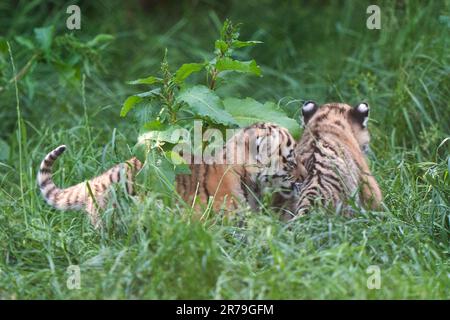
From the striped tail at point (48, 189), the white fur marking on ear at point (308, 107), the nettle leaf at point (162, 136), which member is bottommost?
the striped tail at point (48, 189)

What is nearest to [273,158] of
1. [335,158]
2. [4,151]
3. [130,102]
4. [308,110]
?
[335,158]

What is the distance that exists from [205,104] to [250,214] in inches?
34.4

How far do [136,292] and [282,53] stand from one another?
5951 mm

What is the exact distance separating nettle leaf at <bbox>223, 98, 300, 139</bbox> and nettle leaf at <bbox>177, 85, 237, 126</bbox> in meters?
0.30

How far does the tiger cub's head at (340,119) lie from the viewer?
23.0 ft

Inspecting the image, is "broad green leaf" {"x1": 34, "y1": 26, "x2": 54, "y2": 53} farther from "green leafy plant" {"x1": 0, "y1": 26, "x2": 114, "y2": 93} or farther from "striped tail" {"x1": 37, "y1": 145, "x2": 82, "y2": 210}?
"striped tail" {"x1": 37, "y1": 145, "x2": 82, "y2": 210}

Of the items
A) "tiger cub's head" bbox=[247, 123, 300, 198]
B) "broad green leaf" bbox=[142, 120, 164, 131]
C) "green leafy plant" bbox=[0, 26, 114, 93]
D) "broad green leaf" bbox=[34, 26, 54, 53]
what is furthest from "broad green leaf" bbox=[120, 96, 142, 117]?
"broad green leaf" bbox=[34, 26, 54, 53]

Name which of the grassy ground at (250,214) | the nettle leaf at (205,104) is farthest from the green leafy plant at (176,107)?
the grassy ground at (250,214)

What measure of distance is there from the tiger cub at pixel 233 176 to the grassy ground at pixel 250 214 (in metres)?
0.21

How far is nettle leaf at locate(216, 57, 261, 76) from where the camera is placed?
633cm

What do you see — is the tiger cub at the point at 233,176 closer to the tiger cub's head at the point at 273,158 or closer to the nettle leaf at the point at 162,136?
the tiger cub's head at the point at 273,158

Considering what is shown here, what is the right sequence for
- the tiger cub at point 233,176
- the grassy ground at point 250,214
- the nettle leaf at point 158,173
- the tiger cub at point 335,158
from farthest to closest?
the tiger cub at point 233,176, the tiger cub at point 335,158, the nettle leaf at point 158,173, the grassy ground at point 250,214

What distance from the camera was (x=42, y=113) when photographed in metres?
9.44
